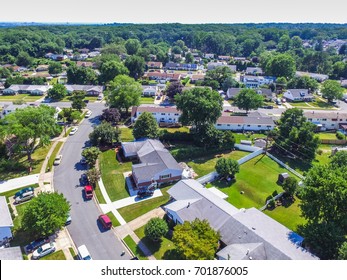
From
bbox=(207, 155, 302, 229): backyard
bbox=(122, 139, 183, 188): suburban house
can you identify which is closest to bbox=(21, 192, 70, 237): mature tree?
bbox=(122, 139, 183, 188): suburban house

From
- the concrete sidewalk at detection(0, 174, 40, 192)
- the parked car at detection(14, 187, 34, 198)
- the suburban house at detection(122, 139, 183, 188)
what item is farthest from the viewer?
the suburban house at detection(122, 139, 183, 188)

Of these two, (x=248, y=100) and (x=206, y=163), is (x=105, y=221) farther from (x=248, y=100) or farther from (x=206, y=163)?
(x=248, y=100)

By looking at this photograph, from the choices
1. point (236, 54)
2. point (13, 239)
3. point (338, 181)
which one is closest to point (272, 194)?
point (338, 181)

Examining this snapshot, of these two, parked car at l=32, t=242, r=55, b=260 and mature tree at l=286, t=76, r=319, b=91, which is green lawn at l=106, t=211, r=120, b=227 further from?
mature tree at l=286, t=76, r=319, b=91

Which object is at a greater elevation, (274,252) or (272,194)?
(274,252)

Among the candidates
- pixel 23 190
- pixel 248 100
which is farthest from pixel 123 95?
pixel 23 190
